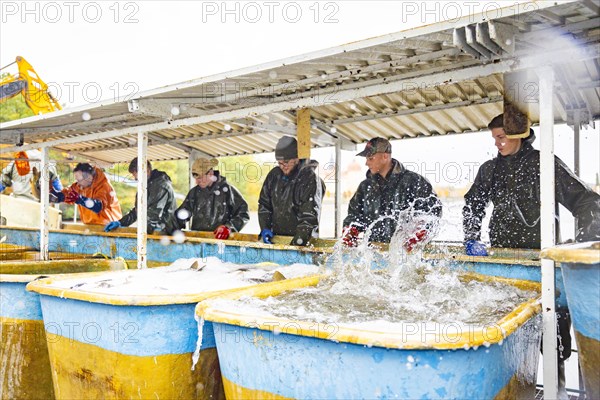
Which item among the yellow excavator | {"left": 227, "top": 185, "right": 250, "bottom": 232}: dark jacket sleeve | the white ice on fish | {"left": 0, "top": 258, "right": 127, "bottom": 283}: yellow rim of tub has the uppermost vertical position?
the yellow excavator

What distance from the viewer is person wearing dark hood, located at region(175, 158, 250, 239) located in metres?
7.26

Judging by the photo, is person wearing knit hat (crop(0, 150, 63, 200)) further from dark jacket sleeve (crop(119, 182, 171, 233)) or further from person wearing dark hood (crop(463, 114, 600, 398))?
person wearing dark hood (crop(463, 114, 600, 398))

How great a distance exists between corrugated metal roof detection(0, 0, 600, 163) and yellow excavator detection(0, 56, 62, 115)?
5.59ft

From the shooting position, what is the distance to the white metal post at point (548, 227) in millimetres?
2590

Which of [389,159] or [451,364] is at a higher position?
[389,159]

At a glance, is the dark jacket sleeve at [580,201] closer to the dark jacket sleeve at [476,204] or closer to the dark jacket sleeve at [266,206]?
the dark jacket sleeve at [476,204]

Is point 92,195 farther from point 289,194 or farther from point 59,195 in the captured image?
point 289,194

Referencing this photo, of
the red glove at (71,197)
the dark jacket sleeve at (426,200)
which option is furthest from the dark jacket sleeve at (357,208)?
the red glove at (71,197)

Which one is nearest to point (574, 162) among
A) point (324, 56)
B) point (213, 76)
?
point (324, 56)

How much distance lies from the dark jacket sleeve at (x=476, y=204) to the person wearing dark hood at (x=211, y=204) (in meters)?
3.66

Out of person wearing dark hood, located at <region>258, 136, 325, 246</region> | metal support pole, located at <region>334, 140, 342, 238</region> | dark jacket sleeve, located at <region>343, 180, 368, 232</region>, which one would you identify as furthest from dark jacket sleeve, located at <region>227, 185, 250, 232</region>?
dark jacket sleeve, located at <region>343, 180, 368, 232</region>

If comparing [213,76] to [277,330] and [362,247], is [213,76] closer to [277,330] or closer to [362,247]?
[362,247]

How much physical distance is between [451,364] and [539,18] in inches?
Answer: 68.5

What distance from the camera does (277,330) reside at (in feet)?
6.84
